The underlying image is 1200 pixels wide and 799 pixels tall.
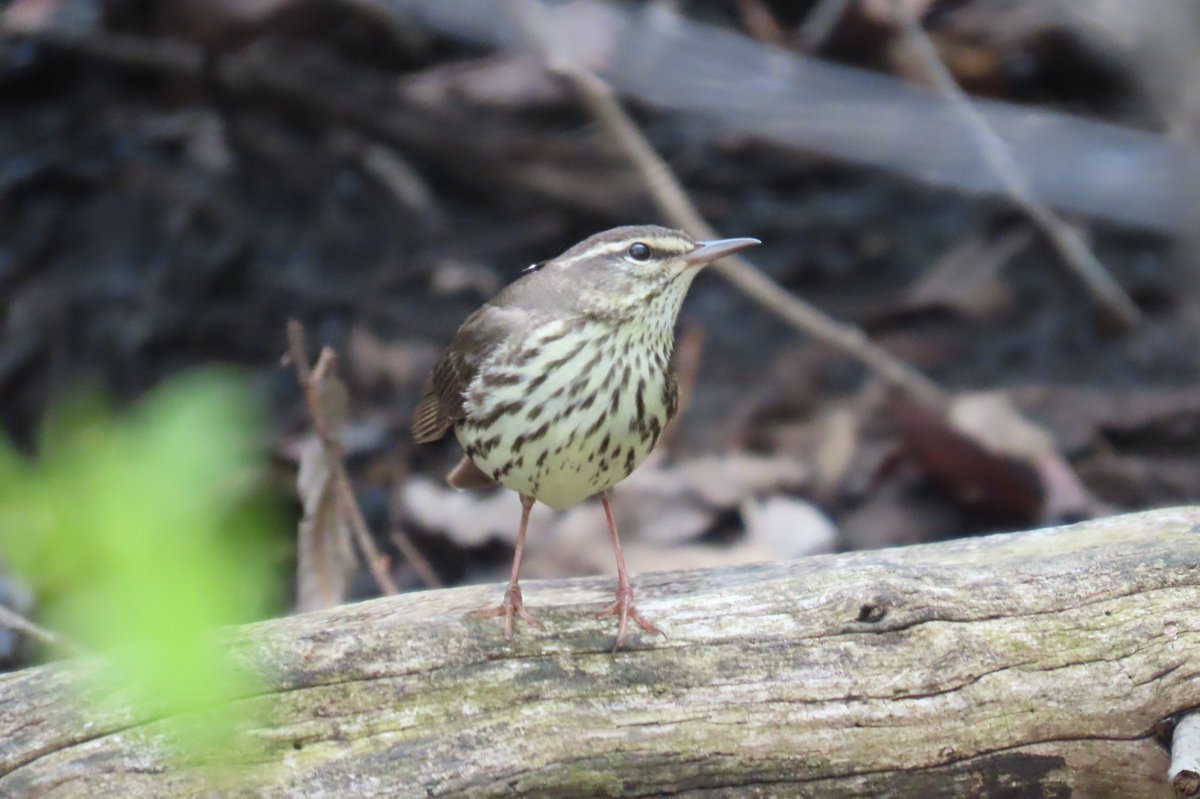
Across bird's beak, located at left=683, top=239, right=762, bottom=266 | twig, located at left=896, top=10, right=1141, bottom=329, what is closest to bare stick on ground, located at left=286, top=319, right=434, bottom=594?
bird's beak, located at left=683, top=239, right=762, bottom=266

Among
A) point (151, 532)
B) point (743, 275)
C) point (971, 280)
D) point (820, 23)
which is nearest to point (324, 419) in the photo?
point (743, 275)

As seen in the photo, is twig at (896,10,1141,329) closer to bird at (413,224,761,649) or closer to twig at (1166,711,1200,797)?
bird at (413,224,761,649)

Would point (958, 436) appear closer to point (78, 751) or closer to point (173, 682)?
point (78, 751)

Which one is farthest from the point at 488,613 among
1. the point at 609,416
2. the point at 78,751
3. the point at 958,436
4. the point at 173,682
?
the point at 958,436

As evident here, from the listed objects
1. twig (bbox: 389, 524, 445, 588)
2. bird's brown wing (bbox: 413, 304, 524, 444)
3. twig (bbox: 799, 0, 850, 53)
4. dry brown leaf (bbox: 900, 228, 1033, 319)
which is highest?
twig (bbox: 799, 0, 850, 53)

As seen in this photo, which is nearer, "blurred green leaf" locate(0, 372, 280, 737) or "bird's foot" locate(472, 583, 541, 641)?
"blurred green leaf" locate(0, 372, 280, 737)
